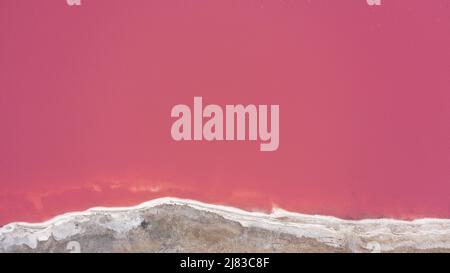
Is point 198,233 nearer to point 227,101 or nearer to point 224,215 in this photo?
point 224,215

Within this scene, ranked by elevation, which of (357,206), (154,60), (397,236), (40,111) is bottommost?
(397,236)

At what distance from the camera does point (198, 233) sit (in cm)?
190

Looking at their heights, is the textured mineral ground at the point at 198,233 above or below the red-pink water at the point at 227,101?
below

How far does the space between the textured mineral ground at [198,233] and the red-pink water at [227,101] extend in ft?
0.18

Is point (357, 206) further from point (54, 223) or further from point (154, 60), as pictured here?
point (54, 223)

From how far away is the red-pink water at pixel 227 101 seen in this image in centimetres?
193

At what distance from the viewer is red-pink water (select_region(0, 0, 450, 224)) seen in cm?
193

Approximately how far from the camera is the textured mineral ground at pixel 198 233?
1901 millimetres

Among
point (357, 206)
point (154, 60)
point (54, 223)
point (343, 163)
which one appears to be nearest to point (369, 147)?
point (343, 163)

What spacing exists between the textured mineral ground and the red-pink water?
0.18 ft

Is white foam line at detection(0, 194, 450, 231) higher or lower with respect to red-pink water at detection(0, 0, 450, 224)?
lower

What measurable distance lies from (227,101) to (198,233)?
56cm

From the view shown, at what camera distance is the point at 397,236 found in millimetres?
1924

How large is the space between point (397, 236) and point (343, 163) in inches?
14.5
